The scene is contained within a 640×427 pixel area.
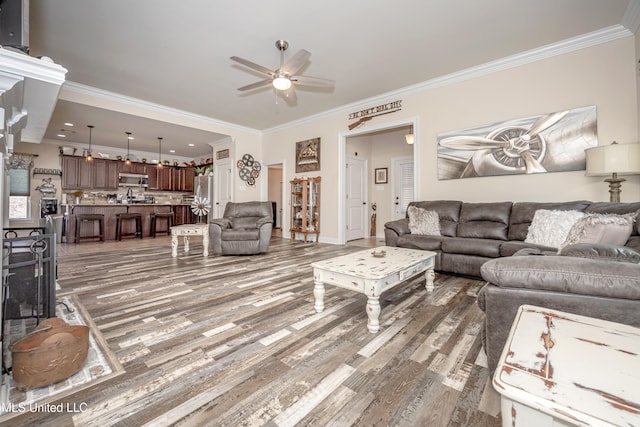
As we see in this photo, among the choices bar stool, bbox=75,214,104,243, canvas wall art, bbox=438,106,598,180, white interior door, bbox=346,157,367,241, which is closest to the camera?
canvas wall art, bbox=438,106,598,180

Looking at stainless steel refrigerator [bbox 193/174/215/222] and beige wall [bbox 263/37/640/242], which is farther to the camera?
stainless steel refrigerator [bbox 193/174/215/222]

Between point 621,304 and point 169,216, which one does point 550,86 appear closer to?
point 621,304

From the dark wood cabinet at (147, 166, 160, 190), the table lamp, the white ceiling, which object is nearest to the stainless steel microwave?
the dark wood cabinet at (147, 166, 160, 190)

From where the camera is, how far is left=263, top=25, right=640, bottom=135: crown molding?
10.1ft

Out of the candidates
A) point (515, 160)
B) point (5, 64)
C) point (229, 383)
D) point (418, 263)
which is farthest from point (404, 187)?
point (5, 64)

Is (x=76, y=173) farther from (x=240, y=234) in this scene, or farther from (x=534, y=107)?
(x=534, y=107)

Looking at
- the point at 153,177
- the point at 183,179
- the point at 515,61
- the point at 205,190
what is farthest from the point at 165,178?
the point at 515,61

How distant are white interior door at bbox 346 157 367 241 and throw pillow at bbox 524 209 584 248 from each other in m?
3.80

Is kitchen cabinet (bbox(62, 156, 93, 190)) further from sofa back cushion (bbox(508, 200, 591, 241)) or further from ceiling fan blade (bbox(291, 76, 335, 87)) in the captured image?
sofa back cushion (bbox(508, 200, 591, 241))

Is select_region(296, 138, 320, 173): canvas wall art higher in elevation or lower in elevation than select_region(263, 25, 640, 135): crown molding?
lower

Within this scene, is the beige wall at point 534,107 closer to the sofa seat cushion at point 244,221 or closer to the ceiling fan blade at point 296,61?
the ceiling fan blade at point 296,61

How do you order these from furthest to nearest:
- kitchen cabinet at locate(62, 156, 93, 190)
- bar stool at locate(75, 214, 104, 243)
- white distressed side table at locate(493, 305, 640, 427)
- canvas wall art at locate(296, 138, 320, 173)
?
kitchen cabinet at locate(62, 156, 93, 190), bar stool at locate(75, 214, 104, 243), canvas wall art at locate(296, 138, 320, 173), white distressed side table at locate(493, 305, 640, 427)

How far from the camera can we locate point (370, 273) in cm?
194

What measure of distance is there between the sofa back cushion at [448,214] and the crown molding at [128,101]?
5066mm
